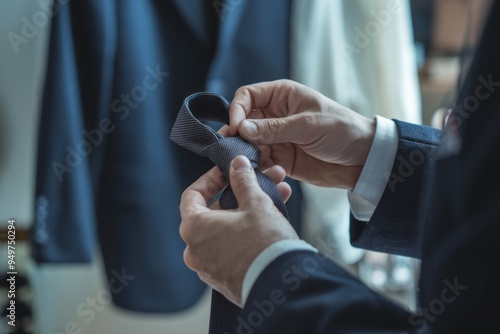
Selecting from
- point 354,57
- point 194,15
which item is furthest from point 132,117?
point 354,57

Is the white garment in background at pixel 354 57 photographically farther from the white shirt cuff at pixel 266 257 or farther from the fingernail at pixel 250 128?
the white shirt cuff at pixel 266 257

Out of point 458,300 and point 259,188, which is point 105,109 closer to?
point 259,188

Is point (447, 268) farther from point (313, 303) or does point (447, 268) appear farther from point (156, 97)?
point (156, 97)

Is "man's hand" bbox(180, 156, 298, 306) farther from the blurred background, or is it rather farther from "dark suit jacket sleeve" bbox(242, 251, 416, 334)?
the blurred background

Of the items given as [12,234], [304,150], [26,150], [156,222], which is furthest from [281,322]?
[26,150]

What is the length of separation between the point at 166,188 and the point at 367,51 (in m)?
0.43

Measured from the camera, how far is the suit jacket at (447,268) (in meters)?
0.31

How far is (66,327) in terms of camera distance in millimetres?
1357

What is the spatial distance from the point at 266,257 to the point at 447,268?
0.12m

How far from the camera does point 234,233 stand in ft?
1.40

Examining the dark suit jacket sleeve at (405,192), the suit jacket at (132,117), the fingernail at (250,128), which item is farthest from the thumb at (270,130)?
the suit jacket at (132,117)

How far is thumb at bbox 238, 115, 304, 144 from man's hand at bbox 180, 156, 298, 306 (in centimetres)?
7

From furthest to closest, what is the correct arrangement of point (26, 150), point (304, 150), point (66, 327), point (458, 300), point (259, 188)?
point (66, 327) → point (26, 150) → point (304, 150) → point (259, 188) → point (458, 300)

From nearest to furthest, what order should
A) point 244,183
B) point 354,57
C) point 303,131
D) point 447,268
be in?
point 447,268 → point 244,183 → point 303,131 → point 354,57
